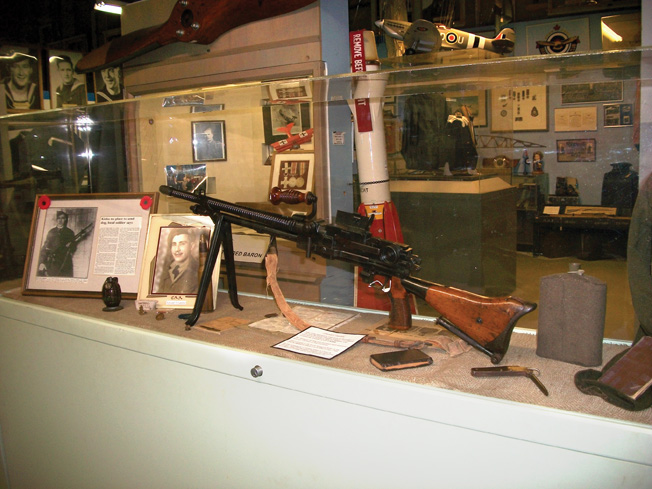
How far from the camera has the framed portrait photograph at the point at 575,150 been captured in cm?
175

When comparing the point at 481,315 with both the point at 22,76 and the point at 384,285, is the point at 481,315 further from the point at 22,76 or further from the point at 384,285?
the point at 22,76

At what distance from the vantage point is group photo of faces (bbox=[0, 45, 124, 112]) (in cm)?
371

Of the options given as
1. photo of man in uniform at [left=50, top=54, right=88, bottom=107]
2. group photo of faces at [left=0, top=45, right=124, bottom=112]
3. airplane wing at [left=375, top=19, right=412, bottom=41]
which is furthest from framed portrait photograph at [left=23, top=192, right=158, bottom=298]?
photo of man in uniform at [left=50, top=54, right=88, bottom=107]

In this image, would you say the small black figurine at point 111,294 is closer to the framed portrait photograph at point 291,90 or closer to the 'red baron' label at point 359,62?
the framed portrait photograph at point 291,90

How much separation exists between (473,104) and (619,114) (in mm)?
551

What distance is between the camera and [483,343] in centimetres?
131

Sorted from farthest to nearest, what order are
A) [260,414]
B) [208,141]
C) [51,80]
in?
[51,80]
[208,141]
[260,414]

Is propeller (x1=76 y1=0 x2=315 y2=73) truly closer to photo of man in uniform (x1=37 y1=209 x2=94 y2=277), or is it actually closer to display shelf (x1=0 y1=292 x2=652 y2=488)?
photo of man in uniform (x1=37 y1=209 x2=94 y2=277)

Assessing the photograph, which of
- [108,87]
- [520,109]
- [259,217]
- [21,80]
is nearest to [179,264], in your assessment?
[259,217]

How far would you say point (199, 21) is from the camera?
9.21 feet

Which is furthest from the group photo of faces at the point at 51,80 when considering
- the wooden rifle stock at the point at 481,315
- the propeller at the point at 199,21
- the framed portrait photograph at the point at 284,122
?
the wooden rifle stock at the point at 481,315

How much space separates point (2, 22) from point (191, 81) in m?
2.09

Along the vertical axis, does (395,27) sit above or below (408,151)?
above

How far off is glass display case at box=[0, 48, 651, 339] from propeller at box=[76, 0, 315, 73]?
1.89ft
